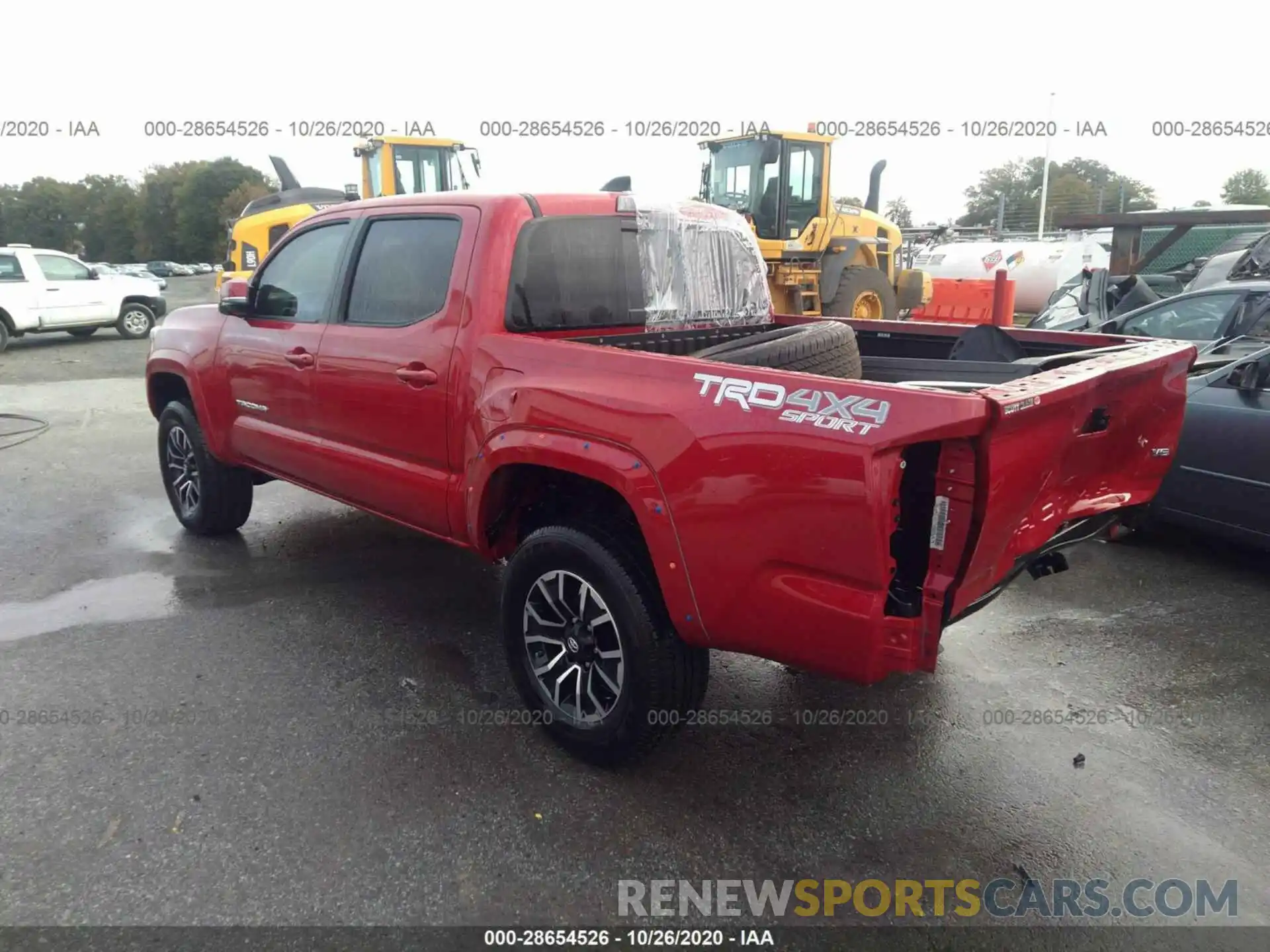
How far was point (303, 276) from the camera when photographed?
446 centimetres

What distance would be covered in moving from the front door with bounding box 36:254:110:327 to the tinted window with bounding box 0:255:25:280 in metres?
0.34

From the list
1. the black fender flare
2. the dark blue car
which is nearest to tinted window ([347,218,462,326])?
the dark blue car

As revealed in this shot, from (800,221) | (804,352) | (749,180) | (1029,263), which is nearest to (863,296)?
(800,221)

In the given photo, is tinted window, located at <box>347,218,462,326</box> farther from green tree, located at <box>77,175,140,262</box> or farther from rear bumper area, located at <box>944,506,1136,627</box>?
green tree, located at <box>77,175,140,262</box>

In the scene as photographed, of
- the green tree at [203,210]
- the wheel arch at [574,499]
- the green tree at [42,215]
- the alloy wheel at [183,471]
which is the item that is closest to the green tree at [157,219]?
the green tree at [203,210]

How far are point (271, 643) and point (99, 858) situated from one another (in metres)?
1.49

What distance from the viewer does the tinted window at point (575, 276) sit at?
349 centimetres

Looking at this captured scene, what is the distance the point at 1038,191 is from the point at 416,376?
214ft

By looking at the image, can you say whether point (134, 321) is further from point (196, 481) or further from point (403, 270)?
point (403, 270)

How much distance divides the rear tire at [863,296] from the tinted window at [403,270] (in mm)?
8461

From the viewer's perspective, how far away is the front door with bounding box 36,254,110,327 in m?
15.8

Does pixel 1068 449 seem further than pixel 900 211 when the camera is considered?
No

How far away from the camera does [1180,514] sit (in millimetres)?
4922
